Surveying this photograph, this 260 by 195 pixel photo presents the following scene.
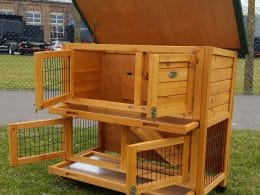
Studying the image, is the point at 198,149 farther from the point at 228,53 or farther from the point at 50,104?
the point at 50,104

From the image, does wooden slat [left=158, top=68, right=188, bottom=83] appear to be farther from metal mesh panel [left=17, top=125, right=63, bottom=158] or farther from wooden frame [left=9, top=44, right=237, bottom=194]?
metal mesh panel [left=17, top=125, right=63, bottom=158]

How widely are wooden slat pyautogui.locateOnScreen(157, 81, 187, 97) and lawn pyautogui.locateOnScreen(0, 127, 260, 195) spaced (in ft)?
3.81

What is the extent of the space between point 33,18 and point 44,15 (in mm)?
4493

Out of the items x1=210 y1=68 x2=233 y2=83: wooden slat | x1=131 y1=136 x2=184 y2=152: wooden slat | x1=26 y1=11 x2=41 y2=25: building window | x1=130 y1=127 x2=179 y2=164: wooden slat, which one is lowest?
x1=130 y1=127 x2=179 y2=164: wooden slat

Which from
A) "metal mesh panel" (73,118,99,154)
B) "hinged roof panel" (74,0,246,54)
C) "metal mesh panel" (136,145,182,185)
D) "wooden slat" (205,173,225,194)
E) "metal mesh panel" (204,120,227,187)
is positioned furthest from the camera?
"metal mesh panel" (73,118,99,154)

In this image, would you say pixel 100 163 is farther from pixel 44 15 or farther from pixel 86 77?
pixel 44 15

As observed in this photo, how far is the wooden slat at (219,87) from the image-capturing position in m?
2.97

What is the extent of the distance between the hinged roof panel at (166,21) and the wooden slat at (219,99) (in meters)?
0.37

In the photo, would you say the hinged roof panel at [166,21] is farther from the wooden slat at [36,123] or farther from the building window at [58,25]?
the building window at [58,25]

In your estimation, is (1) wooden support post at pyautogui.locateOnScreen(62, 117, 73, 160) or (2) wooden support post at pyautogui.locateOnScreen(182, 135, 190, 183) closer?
(2) wooden support post at pyautogui.locateOnScreen(182, 135, 190, 183)

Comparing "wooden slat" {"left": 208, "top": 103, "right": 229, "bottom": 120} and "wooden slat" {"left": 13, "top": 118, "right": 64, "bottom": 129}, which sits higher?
"wooden slat" {"left": 208, "top": 103, "right": 229, "bottom": 120}

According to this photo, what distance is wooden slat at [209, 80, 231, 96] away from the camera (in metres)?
2.97

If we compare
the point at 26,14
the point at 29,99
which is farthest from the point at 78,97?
the point at 26,14

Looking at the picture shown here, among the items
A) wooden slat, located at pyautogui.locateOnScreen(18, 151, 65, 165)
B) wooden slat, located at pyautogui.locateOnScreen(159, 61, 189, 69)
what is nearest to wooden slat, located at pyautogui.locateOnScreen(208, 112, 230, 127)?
wooden slat, located at pyautogui.locateOnScreen(159, 61, 189, 69)
